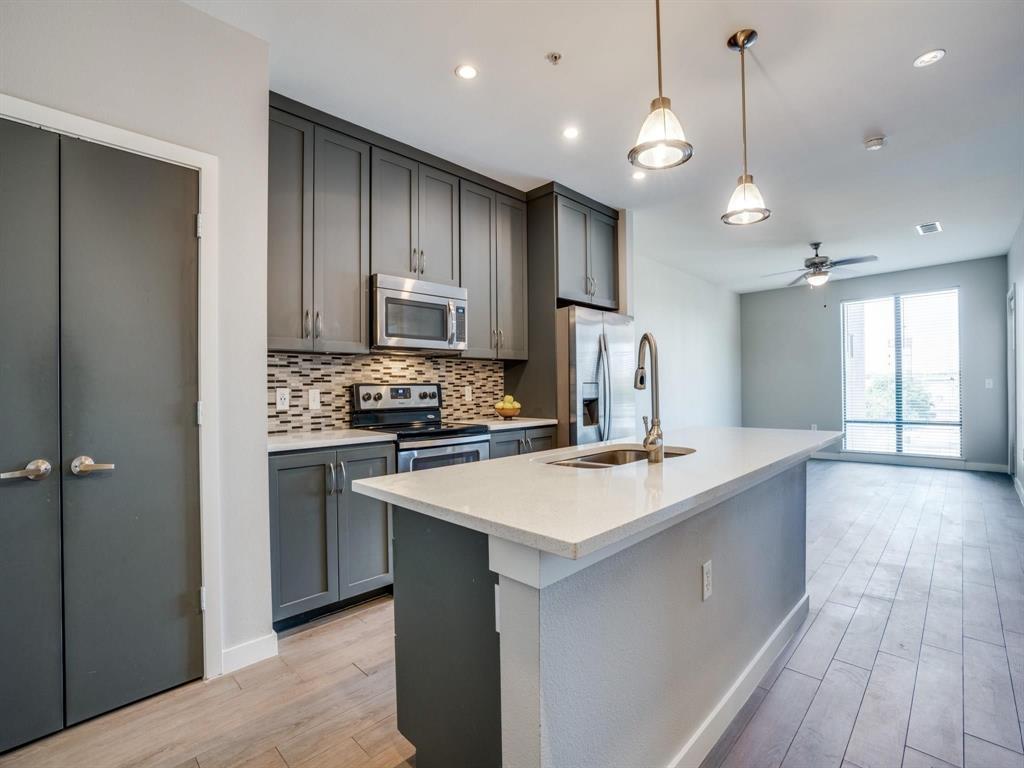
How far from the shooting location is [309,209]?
2699mm

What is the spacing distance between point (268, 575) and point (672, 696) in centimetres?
170

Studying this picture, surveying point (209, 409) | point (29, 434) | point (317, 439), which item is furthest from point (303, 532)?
point (29, 434)

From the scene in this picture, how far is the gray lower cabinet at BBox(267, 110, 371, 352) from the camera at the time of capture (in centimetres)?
259

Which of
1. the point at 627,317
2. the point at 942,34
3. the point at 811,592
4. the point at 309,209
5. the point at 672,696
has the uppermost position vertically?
the point at 942,34

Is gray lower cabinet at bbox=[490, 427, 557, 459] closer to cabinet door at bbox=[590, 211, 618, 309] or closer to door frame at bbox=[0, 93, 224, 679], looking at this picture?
cabinet door at bbox=[590, 211, 618, 309]

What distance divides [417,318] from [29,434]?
1.88 metres

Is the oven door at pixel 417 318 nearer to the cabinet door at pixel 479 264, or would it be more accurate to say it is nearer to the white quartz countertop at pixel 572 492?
the cabinet door at pixel 479 264

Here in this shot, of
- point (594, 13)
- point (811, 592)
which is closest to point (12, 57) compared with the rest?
point (594, 13)

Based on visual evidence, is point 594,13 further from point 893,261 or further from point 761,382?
point 761,382

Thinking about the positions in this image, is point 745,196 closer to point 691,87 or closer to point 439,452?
point 691,87

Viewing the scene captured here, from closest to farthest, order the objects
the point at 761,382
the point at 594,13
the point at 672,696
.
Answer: the point at 672,696 → the point at 594,13 → the point at 761,382

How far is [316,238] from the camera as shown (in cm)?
273

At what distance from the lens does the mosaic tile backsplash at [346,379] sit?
9.52 ft

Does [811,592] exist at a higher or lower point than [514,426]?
lower
